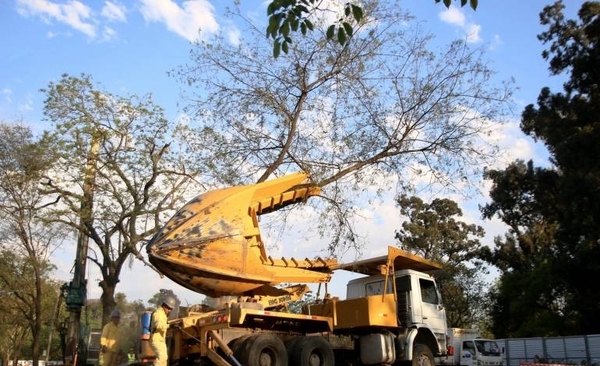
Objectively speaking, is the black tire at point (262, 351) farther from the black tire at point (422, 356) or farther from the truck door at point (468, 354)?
the truck door at point (468, 354)

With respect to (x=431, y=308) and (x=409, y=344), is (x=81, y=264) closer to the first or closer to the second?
(x=431, y=308)

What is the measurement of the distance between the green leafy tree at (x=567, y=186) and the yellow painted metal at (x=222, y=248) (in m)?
19.9

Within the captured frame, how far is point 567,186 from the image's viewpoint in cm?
2675

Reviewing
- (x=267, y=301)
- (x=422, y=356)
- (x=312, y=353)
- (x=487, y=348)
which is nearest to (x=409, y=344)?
(x=422, y=356)

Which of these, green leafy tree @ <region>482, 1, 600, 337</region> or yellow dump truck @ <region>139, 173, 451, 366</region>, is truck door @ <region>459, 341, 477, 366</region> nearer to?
green leafy tree @ <region>482, 1, 600, 337</region>

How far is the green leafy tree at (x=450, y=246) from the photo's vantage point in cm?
4934

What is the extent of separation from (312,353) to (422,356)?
317 cm

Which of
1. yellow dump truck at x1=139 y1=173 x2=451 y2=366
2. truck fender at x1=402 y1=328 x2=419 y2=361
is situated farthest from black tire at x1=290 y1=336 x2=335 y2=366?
truck fender at x1=402 y1=328 x2=419 y2=361

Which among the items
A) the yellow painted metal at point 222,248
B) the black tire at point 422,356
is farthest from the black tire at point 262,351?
the black tire at point 422,356

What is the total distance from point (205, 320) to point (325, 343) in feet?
7.46

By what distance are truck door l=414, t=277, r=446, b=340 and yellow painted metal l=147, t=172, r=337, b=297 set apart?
3227mm

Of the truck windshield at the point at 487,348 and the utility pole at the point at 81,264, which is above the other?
the utility pole at the point at 81,264

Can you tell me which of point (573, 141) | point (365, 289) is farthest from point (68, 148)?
point (573, 141)

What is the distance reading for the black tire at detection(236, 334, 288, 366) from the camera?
8891 millimetres
